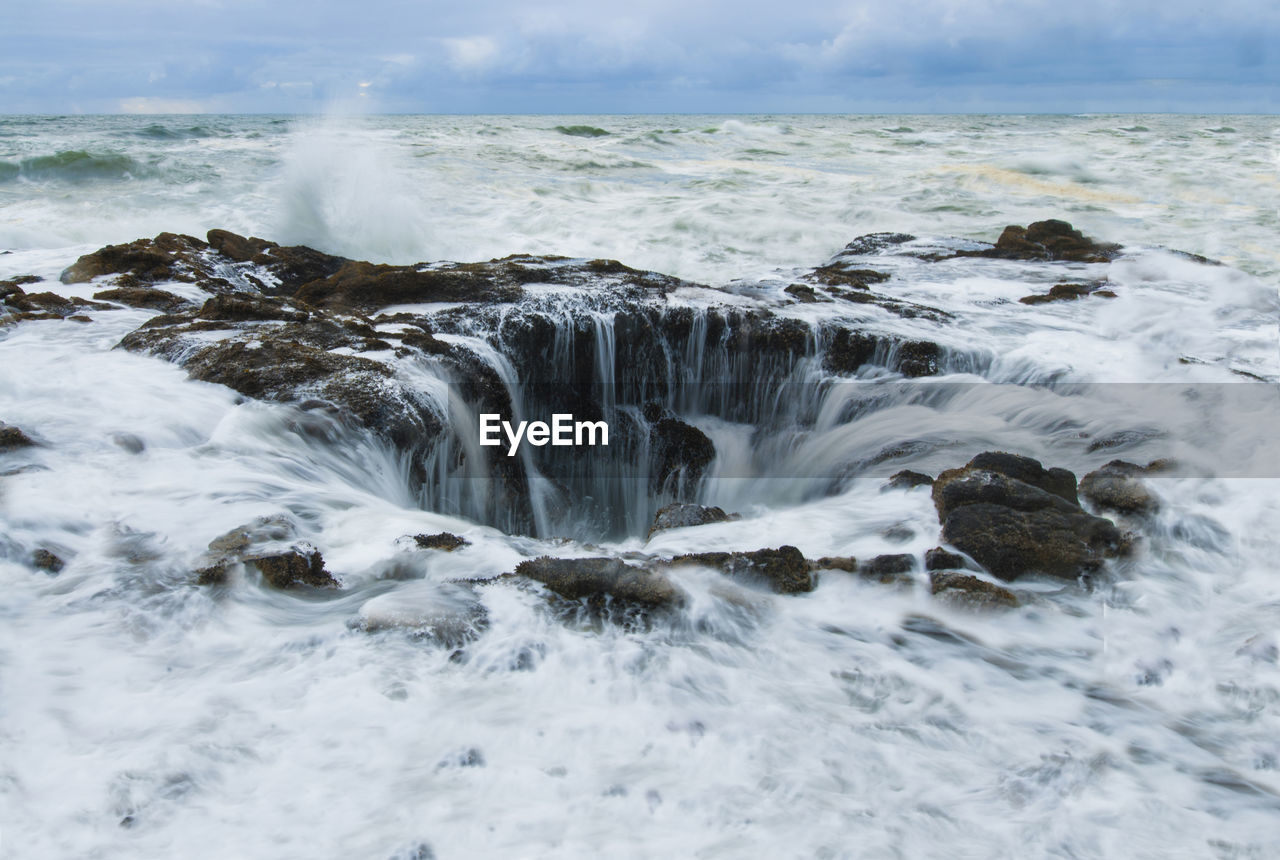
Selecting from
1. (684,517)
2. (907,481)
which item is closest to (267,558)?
(684,517)

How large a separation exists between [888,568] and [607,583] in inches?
51.5

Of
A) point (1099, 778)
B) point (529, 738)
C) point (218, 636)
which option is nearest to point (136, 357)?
point (218, 636)

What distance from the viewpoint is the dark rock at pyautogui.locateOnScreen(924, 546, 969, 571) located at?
3727mm

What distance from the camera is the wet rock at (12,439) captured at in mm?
4113

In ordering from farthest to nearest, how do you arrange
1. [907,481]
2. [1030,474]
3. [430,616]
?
[907,481] → [1030,474] → [430,616]

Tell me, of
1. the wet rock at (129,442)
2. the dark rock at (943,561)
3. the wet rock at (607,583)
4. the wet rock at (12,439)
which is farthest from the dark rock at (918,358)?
the wet rock at (12,439)

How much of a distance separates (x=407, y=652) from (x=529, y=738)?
64 centimetres

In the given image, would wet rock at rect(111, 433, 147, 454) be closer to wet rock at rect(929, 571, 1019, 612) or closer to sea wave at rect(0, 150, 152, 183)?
wet rock at rect(929, 571, 1019, 612)

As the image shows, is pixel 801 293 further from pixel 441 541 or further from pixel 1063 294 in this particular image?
pixel 441 541

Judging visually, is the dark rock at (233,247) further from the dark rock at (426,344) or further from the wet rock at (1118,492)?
the wet rock at (1118,492)

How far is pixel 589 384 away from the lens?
21.5 ft

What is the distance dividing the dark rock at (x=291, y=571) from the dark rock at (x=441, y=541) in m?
0.44

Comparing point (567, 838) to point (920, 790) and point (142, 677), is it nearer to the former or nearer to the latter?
point (920, 790)

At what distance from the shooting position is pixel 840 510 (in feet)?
15.6
